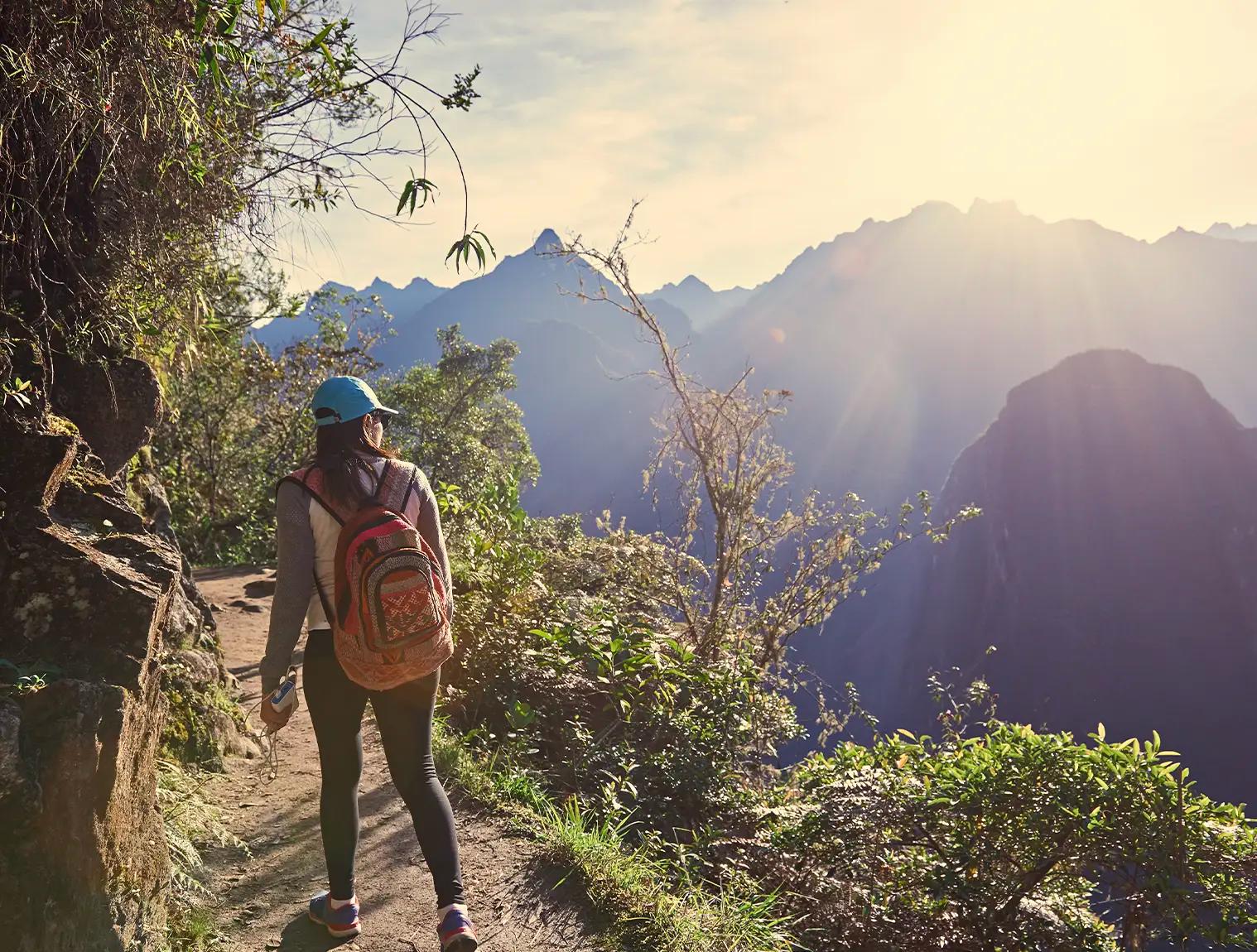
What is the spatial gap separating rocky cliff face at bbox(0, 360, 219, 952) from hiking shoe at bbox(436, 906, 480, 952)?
0.91m

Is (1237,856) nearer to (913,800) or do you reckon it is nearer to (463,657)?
(913,800)

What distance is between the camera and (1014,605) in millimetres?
56875

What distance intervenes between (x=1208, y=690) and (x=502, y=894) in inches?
2198

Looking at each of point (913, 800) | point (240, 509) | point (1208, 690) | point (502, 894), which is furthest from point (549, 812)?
point (1208, 690)

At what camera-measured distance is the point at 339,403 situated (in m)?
2.45

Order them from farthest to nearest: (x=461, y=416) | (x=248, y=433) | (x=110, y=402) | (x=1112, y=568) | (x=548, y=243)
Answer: (x=1112, y=568) < (x=461, y=416) < (x=248, y=433) < (x=548, y=243) < (x=110, y=402)

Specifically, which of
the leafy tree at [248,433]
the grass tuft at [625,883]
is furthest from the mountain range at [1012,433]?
the leafy tree at [248,433]

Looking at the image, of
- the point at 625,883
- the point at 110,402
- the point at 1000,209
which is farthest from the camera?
the point at 1000,209

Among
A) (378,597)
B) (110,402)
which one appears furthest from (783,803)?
(110,402)

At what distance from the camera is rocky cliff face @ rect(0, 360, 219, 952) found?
2066 millimetres

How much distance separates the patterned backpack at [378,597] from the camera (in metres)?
2.29

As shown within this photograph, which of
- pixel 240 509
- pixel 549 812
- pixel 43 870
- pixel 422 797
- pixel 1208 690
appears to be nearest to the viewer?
pixel 43 870

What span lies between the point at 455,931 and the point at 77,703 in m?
1.30

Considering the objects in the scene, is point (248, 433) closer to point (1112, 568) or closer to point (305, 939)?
point (305, 939)
